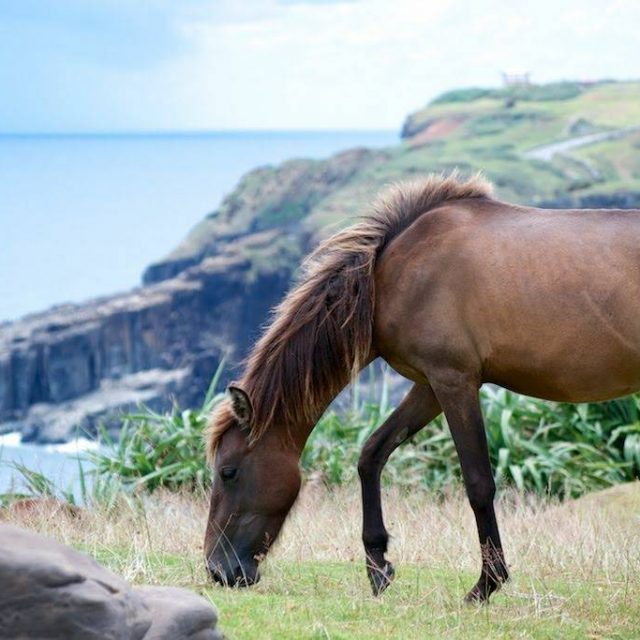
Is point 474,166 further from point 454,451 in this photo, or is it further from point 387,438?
point 387,438

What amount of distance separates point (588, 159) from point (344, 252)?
163 ft

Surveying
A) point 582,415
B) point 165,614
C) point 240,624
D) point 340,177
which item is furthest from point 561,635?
point 340,177

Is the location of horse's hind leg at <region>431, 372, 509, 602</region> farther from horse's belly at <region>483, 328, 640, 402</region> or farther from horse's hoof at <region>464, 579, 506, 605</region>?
horse's belly at <region>483, 328, 640, 402</region>

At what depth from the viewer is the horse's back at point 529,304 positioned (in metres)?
5.22

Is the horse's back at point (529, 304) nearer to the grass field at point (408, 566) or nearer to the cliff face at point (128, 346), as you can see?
the grass field at point (408, 566)

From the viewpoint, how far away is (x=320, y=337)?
5570 millimetres

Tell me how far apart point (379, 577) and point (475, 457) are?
0.77 meters

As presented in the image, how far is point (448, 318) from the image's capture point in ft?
17.5

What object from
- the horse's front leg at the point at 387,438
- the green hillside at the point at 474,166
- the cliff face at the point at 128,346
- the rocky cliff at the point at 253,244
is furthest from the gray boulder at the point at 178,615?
the green hillside at the point at 474,166

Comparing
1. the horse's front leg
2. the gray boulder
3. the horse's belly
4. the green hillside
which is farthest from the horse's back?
the green hillside

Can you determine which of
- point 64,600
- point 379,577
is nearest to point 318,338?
point 379,577

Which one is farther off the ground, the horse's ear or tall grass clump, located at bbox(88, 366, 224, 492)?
the horse's ear

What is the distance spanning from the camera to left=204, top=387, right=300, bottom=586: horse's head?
5508mm

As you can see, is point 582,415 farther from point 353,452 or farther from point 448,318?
point 448,318
